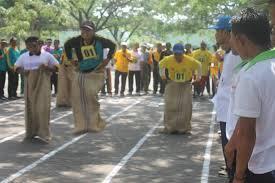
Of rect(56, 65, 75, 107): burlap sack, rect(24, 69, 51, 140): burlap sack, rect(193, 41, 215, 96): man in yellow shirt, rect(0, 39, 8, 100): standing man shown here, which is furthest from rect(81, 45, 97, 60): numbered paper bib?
rect(193, 41, 215, 96): man in yellow shirt

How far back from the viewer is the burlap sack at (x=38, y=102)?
949 cm

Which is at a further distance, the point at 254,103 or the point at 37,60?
the point at 37,60

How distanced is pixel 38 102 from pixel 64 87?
612 centimetres

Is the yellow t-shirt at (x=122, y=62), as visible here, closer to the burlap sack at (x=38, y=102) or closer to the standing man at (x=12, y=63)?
the standing man at (x=12, y=63)

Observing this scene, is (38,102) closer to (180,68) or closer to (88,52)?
(88,52)

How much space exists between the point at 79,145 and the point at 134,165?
1.86 m

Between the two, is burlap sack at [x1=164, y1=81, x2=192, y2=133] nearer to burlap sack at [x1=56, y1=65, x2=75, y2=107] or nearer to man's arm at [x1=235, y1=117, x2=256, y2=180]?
burlap sack at [x1=56, y1=65, x2=75, y2=107]

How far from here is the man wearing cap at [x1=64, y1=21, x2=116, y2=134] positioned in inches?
363

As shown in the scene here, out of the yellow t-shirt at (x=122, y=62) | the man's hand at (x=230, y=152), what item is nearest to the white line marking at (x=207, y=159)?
the man's hand at (x=230, y=152)

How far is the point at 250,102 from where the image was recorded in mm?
2953

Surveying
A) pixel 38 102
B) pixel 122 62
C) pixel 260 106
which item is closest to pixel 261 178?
pixel 260 106

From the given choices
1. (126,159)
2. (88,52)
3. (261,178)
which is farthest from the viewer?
(88,52)

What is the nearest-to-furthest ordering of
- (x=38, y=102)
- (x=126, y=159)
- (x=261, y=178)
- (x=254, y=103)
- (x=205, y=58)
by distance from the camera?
1. (x=254, y=103)
2. (x=261, y=178)
3. (x=126, y=159)
4. (x=38, y=102)
5. (x=205, y=58)

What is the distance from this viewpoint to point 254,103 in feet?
9.69
